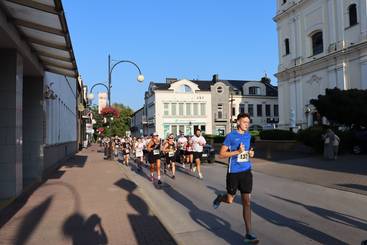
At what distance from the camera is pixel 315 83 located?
165ft

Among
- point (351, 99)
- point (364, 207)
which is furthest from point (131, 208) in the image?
point (351, 99)

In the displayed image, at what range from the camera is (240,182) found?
22.8 ft

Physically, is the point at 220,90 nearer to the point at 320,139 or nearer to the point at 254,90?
the point at 254,90

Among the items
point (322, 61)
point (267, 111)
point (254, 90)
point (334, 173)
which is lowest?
point (334, 173)

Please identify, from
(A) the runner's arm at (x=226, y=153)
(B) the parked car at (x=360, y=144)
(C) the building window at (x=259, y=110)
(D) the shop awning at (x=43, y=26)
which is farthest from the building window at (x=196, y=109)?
(A) the runner's arm at (x=226, y=153)

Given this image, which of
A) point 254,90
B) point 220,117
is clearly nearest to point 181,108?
point 220,117

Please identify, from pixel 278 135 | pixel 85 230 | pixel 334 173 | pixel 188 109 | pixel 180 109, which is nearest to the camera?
pixel 85 230

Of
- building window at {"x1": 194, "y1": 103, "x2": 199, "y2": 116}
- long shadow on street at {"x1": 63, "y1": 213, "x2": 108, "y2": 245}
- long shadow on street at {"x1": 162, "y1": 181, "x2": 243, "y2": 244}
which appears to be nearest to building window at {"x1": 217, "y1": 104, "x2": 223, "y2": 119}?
building window at {"x1": 194, "y1": 103, "x2": 199, "y2": 116}

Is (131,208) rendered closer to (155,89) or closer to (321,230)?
(321,230)

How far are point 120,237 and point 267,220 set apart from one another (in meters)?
2.84

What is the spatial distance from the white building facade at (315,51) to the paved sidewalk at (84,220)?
1426 inches

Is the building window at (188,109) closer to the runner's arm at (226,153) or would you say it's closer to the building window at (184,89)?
the building window at (184,89)

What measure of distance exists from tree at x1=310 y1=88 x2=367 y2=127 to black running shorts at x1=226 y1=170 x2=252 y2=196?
22.1m

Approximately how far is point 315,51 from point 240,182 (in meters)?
46.9
